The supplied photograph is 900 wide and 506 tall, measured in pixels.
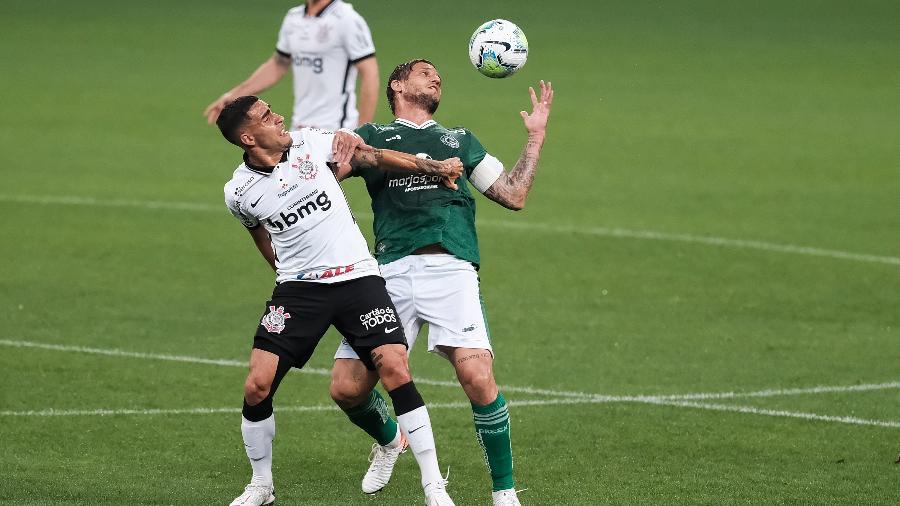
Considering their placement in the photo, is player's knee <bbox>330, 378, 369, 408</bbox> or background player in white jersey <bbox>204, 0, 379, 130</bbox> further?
background player in white jersey <bbox>204, 0, 379, 130</bbox>

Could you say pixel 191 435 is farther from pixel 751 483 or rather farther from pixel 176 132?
pixel 176 132

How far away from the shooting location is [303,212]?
334 inches

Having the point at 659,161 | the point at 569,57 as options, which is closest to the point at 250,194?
the point at 659,161

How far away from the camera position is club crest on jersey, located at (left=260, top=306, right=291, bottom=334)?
27.6 ft

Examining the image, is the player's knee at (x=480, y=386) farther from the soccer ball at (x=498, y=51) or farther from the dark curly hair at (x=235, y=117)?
the soccer ball at (x=498, y=51)

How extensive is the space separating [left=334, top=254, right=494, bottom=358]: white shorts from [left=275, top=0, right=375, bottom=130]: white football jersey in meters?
6.65

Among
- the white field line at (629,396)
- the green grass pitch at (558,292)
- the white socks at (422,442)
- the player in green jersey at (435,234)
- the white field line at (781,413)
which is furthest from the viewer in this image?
the white field line at (629,396)

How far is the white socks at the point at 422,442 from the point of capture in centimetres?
829

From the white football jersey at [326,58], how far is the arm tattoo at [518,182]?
6632mm

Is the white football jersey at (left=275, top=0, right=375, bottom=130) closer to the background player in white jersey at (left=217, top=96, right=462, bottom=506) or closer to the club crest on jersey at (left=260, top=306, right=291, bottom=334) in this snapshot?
the background player in white jersey at (left=217, top=96, right=462, bottom=506)

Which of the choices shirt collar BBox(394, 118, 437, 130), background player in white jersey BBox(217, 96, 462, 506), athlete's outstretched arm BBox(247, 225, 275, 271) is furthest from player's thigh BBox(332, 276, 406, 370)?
shirt collar BBox(394, 118, 437, 130)

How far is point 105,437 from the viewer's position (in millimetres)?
9953

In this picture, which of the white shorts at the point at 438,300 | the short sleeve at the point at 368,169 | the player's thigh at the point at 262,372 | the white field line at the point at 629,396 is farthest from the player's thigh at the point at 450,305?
the white field line at the point at 629,396

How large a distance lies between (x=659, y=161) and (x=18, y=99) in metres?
11.0
